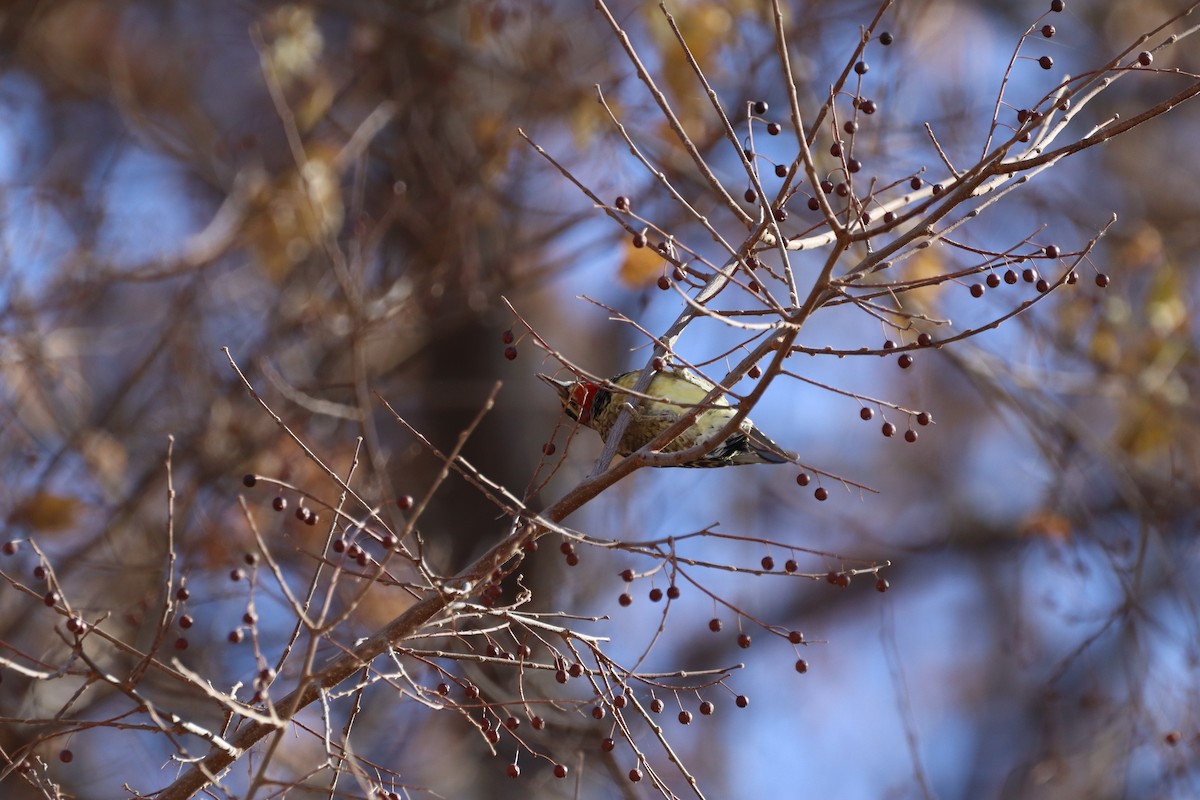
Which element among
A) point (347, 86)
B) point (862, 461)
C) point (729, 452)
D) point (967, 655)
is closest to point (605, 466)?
point (729, 452)

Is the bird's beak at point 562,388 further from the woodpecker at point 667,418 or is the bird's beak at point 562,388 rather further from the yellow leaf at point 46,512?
the yellow leaf at point 46,512

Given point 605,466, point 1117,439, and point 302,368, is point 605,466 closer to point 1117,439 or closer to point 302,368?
point 302,368

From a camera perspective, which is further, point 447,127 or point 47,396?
point 447,127

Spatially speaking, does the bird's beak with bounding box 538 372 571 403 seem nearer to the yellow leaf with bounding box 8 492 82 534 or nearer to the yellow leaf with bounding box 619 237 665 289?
the yellow leaf with bounding box 619 237 665 289

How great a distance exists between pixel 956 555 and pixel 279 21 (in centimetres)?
830

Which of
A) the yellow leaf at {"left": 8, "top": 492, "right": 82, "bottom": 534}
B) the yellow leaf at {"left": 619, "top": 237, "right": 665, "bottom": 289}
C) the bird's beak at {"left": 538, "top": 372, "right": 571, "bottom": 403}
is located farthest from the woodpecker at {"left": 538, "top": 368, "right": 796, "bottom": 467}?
the yellow leaf at {"left": 8, "top": 492, "right": 82, "bottom": 534}

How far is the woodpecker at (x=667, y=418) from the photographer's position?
11.8 feet

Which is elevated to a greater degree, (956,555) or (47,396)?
(956,555)

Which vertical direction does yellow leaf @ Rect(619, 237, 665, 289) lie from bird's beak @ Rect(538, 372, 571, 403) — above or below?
above

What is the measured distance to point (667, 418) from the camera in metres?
3.63

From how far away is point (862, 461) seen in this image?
1177 centimetres

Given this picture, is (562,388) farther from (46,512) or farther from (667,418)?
(46,512)

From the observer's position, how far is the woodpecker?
360 centimetres

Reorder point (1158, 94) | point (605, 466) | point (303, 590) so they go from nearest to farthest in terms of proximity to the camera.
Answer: point (605, 466)
point (303, 590)
point (1158, 94)
